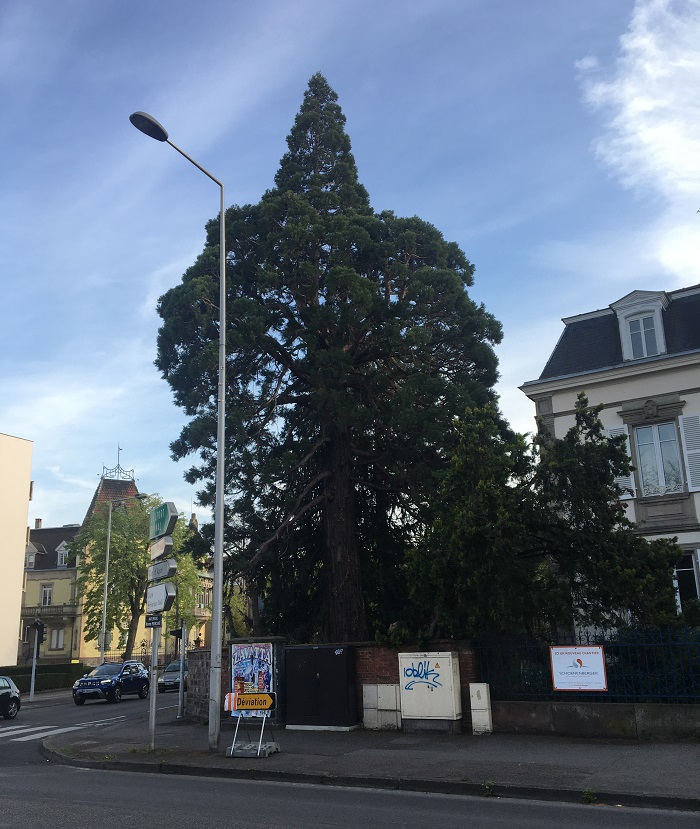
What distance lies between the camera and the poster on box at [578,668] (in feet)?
44.9

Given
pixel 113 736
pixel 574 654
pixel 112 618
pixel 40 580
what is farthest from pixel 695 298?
pixel 40 580

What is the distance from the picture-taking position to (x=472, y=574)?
584 inches

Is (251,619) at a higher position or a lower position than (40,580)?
lower

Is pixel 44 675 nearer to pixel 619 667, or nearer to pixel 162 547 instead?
pixel 162 547

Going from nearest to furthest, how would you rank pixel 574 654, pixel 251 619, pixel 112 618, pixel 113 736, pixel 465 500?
pixel 574 654 < pixel 465 500 < pixel 113 736 < pixel 251 619 < pixel 112 618

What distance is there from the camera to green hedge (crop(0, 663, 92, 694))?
135 feet

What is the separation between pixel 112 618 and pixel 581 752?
4927 cm

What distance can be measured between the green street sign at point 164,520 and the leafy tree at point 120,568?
132 feet

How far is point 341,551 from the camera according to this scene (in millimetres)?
21031

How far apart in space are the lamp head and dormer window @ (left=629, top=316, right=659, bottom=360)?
14.8 meters

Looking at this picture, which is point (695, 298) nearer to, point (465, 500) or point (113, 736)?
point (465, 500)

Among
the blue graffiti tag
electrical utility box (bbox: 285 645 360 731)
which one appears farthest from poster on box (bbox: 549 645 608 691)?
electrical utility box (bbox: 285 645 360 731)

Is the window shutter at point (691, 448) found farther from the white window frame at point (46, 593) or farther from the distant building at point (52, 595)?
the white window frame at point (46, 593)

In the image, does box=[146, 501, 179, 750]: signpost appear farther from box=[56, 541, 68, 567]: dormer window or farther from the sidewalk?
box=[56, 541, 68, 567]: dormer window
